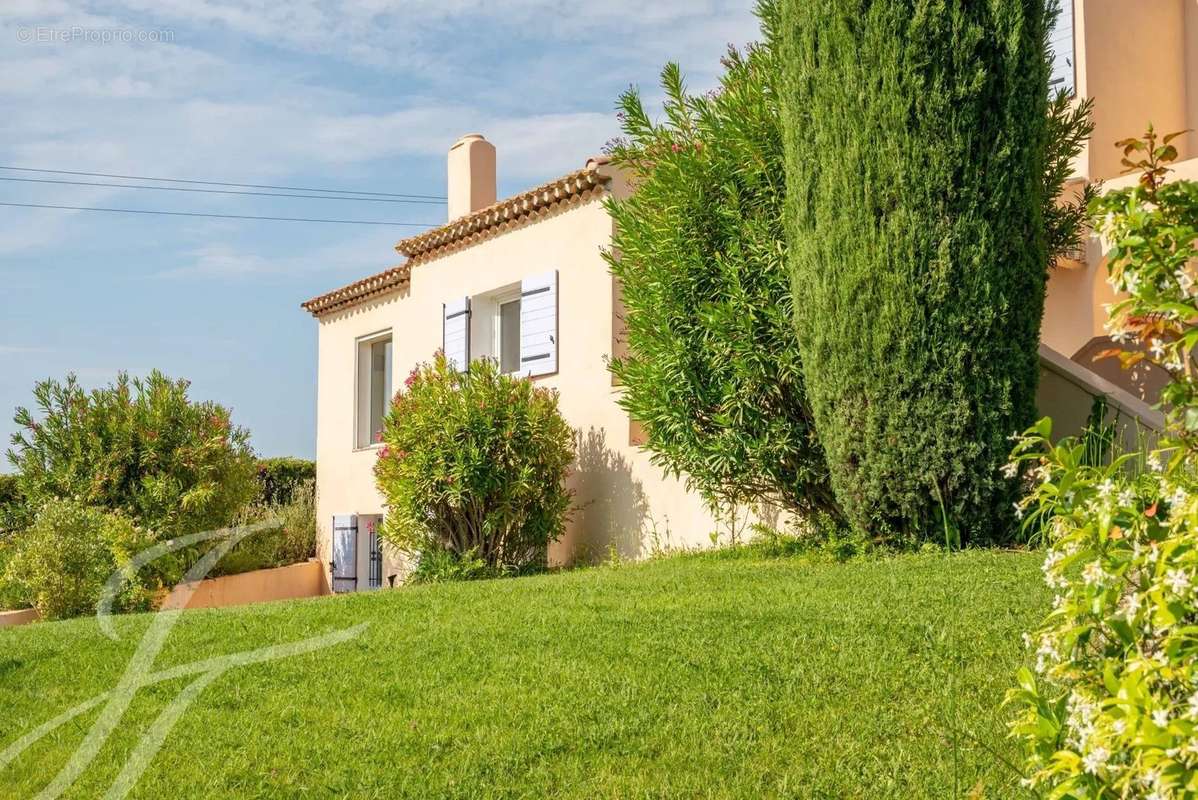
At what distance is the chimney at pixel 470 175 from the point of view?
53.7 ft

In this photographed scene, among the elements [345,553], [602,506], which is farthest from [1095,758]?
[345,553]

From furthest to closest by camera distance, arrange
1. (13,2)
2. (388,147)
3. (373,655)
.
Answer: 1. (388,147)
2. (13,2)
3. (373,655)

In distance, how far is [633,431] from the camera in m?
12.1

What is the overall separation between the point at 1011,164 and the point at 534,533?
20.6 ft

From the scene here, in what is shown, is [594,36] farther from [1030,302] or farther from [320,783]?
[320,783]

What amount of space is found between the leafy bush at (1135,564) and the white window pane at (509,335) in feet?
38.9

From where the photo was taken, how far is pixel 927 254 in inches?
322

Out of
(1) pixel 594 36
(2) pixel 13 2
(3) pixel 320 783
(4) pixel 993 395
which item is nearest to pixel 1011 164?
(4) pixel 993 395

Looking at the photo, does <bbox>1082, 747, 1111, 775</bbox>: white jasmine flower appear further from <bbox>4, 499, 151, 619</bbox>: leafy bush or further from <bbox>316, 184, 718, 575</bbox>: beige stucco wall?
<bbox>4, 499, 151, 619</bbox>: leafy bush

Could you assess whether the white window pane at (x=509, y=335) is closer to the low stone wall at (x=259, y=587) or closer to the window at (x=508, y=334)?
the window at (x=508, y=334)

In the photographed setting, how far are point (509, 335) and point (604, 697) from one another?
9.94 meters

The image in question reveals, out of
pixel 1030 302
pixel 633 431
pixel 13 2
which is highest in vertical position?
pixel 13 2

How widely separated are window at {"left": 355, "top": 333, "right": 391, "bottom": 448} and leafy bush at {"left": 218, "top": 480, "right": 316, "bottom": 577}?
1.66 meters

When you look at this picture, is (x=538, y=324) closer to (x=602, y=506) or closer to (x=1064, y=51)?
(x=602, y=506)
